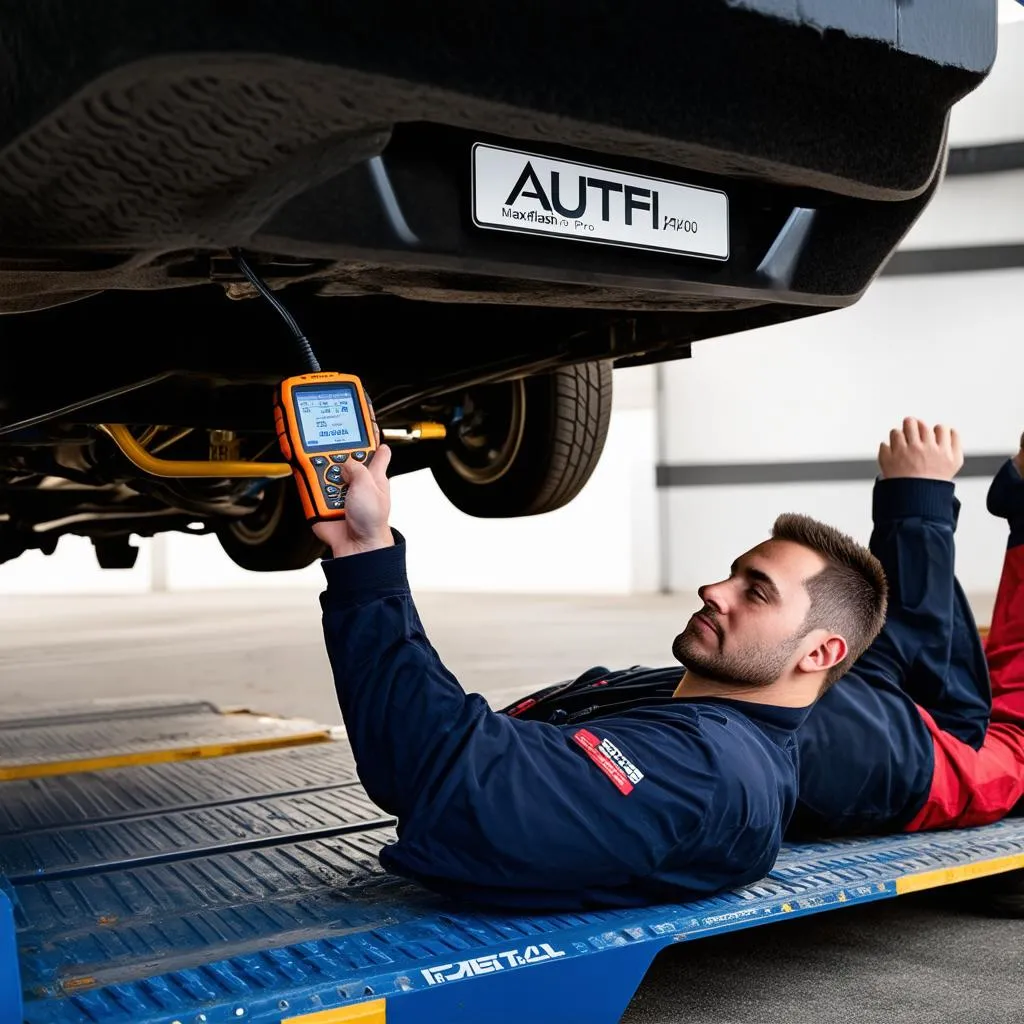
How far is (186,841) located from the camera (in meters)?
2.10

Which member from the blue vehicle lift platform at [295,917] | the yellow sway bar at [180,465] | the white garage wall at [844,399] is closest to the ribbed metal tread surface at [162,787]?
the blue vehicle lift platform at [295,917]

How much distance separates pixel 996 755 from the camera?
219cm

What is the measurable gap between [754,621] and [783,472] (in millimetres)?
10136

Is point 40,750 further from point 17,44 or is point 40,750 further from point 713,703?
point 17,44

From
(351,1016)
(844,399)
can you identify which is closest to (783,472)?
(844,399)

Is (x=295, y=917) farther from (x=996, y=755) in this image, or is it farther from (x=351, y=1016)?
(x=996, y=755)

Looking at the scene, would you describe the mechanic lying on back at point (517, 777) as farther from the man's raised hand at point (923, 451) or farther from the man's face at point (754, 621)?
the man's raised hand at point (923, 451)

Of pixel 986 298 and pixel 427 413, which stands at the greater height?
pixel 986 298

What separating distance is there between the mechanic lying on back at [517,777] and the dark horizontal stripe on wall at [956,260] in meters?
10.4

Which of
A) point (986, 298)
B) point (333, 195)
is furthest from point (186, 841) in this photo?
point (986, 298)

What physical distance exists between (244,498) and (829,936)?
1.98 metres

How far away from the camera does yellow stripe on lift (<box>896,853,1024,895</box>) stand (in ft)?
5.87

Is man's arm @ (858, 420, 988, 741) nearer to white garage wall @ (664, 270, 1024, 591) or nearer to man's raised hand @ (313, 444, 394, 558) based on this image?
man's raised hand @ (313, 444, 394, 558)

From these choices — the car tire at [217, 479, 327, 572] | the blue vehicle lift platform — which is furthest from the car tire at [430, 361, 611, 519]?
the blue vehicle lift platform
